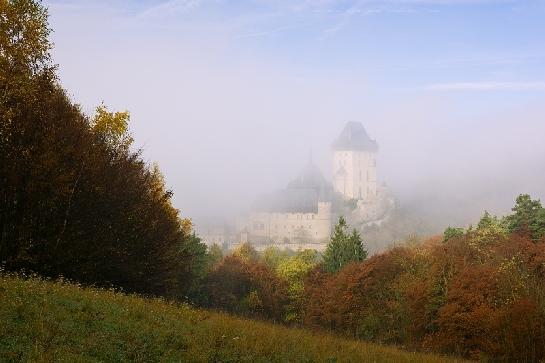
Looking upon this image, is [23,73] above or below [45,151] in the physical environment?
above

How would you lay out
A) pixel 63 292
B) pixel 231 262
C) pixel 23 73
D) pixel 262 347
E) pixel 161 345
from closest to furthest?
pixel 161 345 < pixel 262 347 < pixel 63 292 < pixel 23 73 < pixel 231 262

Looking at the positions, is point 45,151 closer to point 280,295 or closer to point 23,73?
point 23,73

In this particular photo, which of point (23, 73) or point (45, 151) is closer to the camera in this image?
point (23, 73)

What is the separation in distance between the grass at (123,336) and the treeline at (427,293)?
11333 mm

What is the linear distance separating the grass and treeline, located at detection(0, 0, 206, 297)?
529 centimetres

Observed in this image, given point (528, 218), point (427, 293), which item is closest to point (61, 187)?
point (427, 293)

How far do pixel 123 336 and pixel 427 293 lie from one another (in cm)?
2860

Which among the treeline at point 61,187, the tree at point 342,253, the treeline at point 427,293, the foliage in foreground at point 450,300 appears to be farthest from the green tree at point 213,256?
the treeline at point 61,187

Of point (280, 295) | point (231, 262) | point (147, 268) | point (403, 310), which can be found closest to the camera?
point (147, 268)

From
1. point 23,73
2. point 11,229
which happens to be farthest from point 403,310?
point 23,73

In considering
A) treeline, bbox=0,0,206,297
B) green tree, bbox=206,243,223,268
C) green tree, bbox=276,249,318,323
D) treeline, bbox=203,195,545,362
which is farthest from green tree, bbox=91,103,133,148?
green tree, bbox=206,243,223,268

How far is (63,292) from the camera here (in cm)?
1333

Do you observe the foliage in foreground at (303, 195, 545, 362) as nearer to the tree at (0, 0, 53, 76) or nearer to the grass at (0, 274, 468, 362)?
the grass at (0, 274, 468, 362)

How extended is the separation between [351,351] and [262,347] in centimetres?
322
